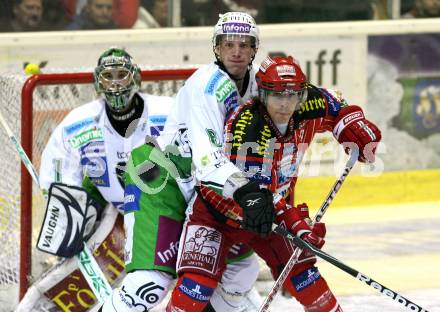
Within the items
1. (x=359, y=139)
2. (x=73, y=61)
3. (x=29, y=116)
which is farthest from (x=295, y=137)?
(x=73, y=61)

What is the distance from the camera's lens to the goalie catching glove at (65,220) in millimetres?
5406

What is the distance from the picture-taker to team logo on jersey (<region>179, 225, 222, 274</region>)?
4.39 m

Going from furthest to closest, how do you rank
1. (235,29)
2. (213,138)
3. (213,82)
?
(235,29) < (213,82) < (213,138)

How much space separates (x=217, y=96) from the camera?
4312 millimetres

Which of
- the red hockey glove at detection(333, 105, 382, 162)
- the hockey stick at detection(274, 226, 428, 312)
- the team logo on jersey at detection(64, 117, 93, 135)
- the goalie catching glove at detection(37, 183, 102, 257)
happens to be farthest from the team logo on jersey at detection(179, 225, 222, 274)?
the team logo on jersey at detection(64, 117, 93, 135)

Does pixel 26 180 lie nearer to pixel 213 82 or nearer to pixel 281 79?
pixel 213 82

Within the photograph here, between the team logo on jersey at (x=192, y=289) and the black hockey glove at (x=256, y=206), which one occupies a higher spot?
the black hockey glove at (x=256, y=206)

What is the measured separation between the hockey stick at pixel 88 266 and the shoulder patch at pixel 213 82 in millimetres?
1283

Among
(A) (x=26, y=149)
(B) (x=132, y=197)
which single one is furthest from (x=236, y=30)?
(A) (x=26, y=149)

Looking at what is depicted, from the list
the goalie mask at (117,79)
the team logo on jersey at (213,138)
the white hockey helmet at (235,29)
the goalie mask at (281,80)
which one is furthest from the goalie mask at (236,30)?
the goalie mask at (117,79)

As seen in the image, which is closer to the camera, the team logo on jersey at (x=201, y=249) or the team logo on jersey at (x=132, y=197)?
the team logo on jersey at (x=201, y=249)

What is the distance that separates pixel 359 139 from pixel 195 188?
615 mm

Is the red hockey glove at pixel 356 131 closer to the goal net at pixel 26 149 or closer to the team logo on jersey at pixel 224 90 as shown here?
the team logo on jersey at pixel 224 90

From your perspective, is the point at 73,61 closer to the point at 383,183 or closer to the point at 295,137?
the point at 383,183
